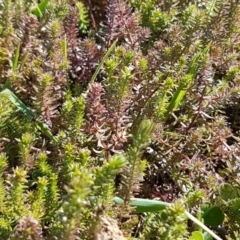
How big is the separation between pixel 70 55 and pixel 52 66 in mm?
207

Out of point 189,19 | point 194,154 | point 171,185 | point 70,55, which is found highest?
point 189,19

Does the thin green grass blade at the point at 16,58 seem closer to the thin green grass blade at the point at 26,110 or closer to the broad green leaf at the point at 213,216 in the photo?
the thin green grass blade at the point at 26,110

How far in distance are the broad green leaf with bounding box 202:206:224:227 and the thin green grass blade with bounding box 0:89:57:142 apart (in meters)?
0.64

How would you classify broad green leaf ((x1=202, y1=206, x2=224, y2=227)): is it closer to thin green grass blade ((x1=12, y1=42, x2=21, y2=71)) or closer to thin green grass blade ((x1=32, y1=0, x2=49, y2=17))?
thin green grass blade ((x1=12, y1=42, x2=21, y2=71))

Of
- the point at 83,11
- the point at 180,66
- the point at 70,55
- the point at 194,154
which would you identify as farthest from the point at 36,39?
the point at 194,154

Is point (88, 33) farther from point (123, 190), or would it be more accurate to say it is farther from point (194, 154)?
point (123, 190)

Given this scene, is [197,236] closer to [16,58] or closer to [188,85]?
[188,85]

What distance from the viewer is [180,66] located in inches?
83.0

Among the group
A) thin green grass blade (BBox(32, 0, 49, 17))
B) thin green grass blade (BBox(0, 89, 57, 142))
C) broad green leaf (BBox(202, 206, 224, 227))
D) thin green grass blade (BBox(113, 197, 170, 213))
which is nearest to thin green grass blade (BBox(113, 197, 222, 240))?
thin green grass blade (BBox(113, 197, 170, 213))

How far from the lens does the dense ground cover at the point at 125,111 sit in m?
1.73

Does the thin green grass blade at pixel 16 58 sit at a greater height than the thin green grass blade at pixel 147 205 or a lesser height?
greater

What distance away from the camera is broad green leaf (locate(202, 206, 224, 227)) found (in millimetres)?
1867

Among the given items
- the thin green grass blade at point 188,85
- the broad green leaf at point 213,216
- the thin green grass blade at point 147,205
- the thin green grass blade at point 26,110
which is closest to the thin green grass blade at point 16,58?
the thin green grass blade at point 26,110

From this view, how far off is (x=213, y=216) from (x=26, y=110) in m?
0.82
